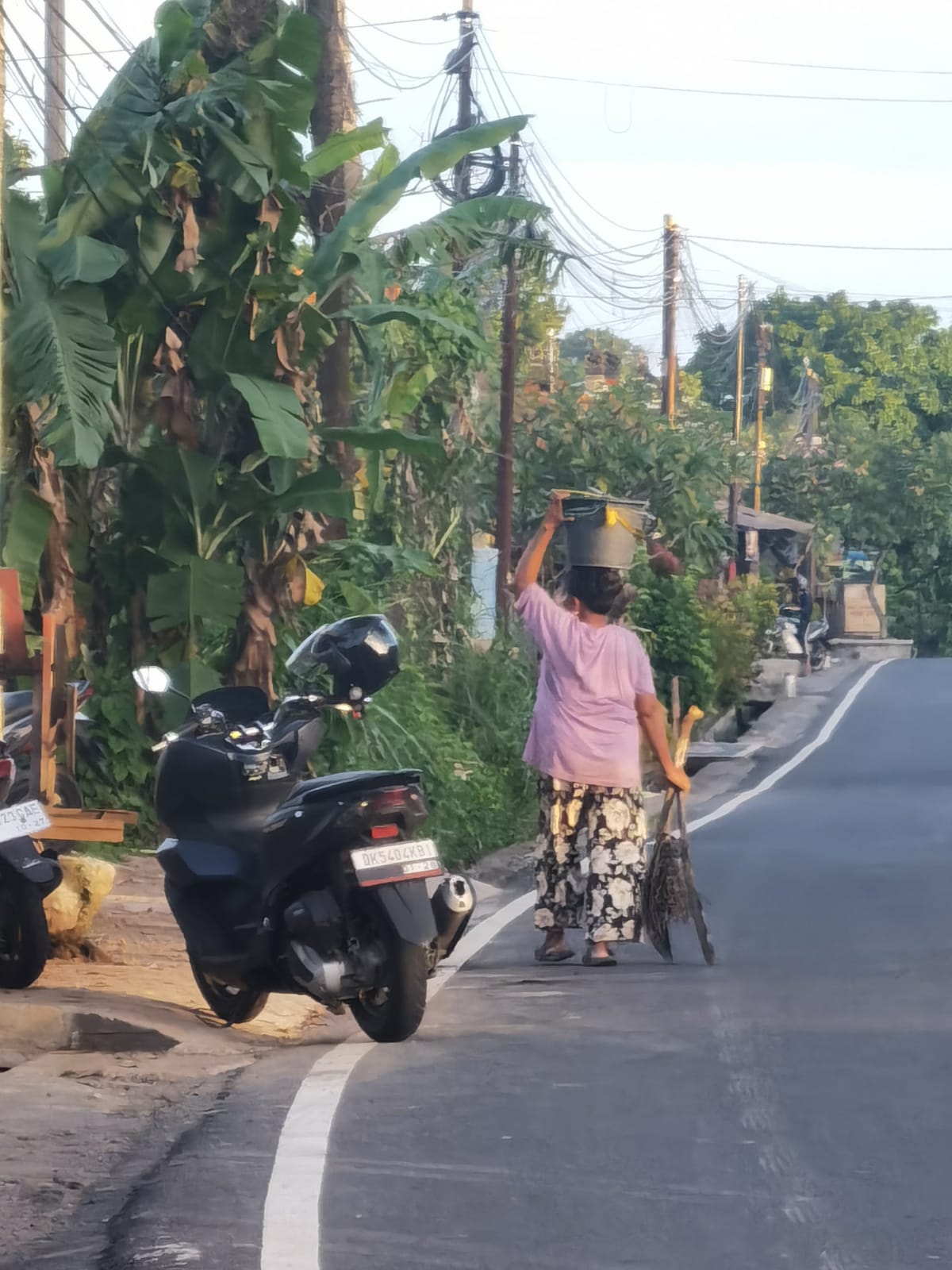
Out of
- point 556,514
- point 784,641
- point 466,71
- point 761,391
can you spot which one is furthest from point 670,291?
point 556,514

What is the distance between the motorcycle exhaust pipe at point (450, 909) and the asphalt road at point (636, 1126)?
359 mm

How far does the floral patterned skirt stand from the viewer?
9164 millimetres

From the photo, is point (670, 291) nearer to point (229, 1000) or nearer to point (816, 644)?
point (816, 644)

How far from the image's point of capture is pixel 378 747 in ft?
49.9

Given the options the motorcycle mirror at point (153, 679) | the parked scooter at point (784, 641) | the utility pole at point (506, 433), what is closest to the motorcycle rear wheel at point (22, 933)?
the motorcycle mirror at point (153, 679)

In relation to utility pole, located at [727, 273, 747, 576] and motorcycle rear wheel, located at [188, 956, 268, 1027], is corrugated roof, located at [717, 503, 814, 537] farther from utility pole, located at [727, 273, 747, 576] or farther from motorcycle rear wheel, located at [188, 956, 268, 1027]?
motorcycle rear wheel, located at [188, 956, 268, 1027]

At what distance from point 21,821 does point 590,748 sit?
8.48 feet

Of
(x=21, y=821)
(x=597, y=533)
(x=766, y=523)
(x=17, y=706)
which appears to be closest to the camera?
(x=21, y=821)

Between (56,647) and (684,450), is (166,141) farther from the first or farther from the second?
(684,450)

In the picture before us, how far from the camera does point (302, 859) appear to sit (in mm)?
7195

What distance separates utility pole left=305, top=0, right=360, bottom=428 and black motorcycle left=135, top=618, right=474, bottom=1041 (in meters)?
8.97

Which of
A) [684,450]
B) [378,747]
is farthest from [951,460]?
[378,747]

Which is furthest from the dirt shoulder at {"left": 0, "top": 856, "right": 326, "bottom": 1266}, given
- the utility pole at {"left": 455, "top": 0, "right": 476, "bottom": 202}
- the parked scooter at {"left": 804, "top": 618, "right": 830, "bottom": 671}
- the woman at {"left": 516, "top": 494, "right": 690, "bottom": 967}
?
the parked scooter at {"left": 804, "top": 618, "right": 830, "bottom": 671}

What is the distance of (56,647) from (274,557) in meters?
1.81
